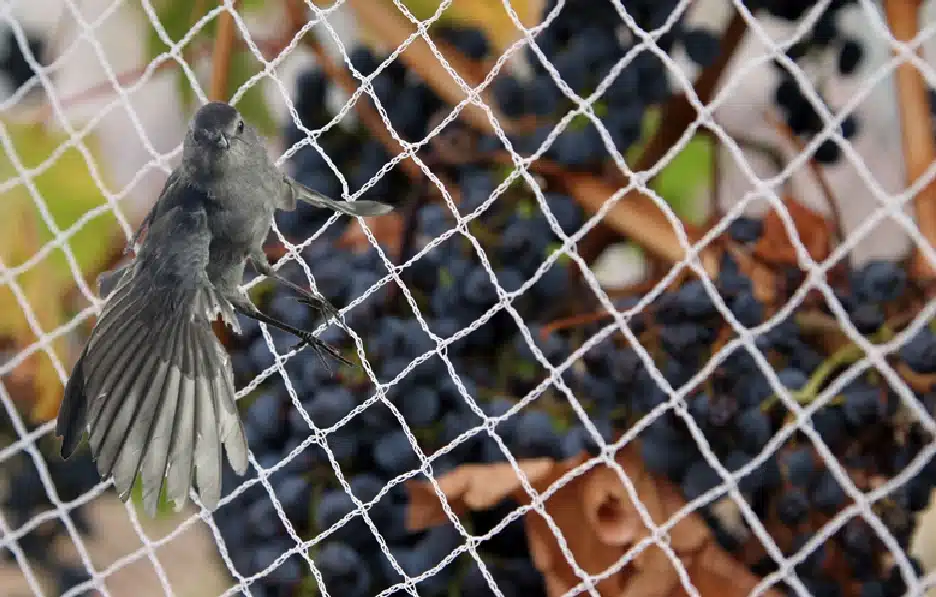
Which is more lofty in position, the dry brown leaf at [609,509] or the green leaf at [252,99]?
the green leaf at [252,99]

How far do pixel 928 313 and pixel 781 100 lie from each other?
214 mm

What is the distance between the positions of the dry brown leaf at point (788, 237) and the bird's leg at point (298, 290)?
16 cm

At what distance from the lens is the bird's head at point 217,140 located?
9.6 inches

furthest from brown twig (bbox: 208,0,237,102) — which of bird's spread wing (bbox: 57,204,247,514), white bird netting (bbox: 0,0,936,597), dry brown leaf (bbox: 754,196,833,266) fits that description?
dry brown leaf (bbox: 754,196,833,266)

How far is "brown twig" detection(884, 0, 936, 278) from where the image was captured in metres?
0.32

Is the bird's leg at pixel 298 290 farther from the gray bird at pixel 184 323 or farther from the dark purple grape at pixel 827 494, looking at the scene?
the dark purple grape at pixel 827 494

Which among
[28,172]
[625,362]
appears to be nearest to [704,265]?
[625,362]

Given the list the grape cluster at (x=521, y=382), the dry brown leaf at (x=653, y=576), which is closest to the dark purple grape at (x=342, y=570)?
the grape cluster at (x=521, y=382)

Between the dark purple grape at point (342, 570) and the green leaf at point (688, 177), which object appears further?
the green leaf at point (688, 177)

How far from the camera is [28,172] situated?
44 centimetres

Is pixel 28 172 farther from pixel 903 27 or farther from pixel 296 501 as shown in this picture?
pixel 903 27

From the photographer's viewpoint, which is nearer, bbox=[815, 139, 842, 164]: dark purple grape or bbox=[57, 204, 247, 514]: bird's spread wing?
bbox=[57, 204, 247, 514]: bird's spread wing

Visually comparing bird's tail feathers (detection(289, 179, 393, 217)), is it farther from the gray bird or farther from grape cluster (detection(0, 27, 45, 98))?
grape cluster (detection(0, 27, 45, 98))

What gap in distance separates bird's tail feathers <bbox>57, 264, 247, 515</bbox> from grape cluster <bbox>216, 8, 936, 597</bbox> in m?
0.08
